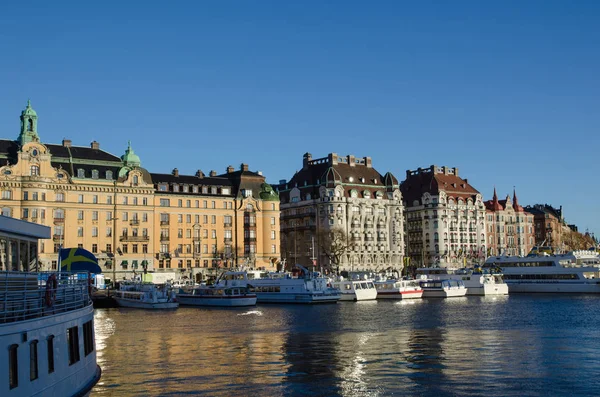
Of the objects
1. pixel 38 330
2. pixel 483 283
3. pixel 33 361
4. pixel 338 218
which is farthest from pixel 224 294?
pixel 33 361

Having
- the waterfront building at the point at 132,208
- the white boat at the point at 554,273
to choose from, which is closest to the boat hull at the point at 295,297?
the waterfront building at the point at 132,208

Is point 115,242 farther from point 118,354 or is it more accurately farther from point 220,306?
point 118,354

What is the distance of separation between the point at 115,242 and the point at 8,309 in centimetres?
11529

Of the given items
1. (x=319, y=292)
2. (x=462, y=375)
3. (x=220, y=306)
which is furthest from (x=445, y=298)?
(x=462, y=375)

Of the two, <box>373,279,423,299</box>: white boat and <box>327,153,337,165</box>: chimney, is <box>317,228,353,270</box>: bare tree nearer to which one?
<box>327,153,337,165</box>: chimney

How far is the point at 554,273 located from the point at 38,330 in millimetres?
120106

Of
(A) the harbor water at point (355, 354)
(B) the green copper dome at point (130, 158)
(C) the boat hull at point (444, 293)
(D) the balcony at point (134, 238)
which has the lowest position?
(C) the boat hull at point (444, 293)

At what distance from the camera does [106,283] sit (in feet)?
444

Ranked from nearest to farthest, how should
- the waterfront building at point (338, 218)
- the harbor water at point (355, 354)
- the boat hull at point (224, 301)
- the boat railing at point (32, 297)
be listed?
the boat railing at point (32, 297) → the harbor water at point (355, 354) → the boat hull at point (224, 301) → the waterfront building at point (338, 218)

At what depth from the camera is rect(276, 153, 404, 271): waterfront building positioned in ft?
615

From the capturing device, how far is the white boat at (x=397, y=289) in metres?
122

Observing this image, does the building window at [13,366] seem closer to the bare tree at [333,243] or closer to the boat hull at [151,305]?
the boat hull at [151,305]

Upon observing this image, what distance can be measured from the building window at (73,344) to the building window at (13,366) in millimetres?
6067

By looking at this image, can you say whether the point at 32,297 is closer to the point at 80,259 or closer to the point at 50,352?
the point at 50,352
